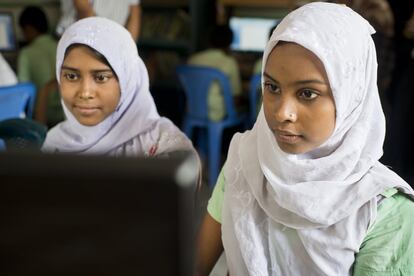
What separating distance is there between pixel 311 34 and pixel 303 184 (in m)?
0.29

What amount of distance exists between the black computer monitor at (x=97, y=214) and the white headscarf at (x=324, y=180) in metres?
0.71

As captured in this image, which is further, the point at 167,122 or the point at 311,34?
the point at 167,122

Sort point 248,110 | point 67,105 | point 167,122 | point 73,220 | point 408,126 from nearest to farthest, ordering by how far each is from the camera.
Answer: point 73,220, point 67,105, point 167,122, point 408,126, point 248,110

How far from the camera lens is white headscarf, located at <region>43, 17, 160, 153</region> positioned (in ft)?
4.78

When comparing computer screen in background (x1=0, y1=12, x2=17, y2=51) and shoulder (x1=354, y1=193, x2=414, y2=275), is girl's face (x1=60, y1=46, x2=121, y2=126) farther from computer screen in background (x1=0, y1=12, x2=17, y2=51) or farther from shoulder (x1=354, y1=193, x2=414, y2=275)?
computer screen in background (x1=0, y1=12, x2=17, y2=51)

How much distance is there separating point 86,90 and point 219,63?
6.95 ft

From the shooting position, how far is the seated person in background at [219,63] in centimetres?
334

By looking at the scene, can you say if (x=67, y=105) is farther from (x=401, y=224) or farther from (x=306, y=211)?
(x=401, y=224)

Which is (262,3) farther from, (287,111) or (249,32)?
(287,111)

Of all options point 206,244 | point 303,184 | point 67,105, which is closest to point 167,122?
point 67,105

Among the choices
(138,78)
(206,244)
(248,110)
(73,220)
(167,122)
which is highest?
(73,220)

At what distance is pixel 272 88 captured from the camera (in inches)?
38.5

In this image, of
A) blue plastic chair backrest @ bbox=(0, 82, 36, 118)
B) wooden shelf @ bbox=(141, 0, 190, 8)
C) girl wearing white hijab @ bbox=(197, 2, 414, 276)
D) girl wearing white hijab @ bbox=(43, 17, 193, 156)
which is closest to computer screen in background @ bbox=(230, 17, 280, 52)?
wooden shelf @ bbox=(141, 0, 190, 8)

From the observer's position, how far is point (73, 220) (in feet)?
0.90
